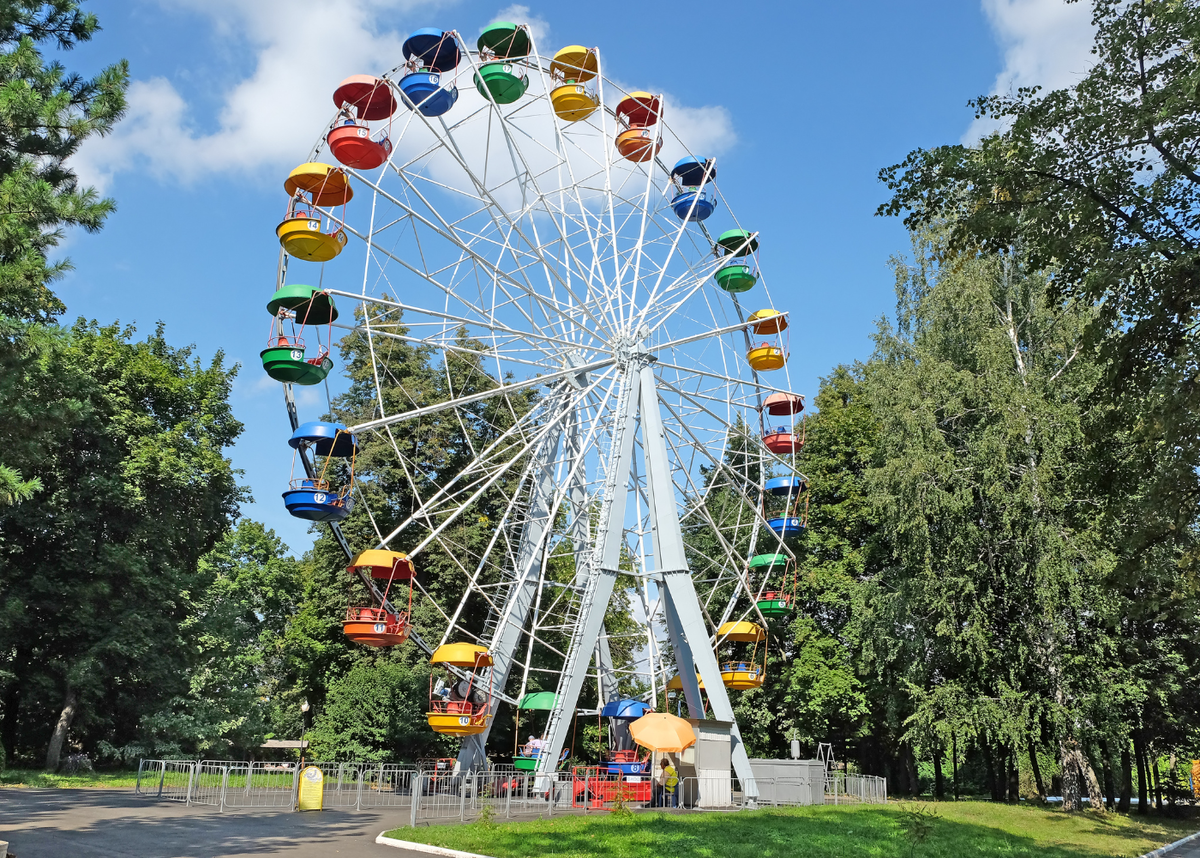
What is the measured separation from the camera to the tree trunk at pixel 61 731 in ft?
99.6

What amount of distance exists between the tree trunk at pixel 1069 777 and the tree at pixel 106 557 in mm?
30131

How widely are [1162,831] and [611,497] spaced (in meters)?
16.9

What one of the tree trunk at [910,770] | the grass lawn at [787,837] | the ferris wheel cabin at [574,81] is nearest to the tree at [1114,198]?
the grass lawn at [787,837]

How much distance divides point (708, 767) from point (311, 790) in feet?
30.1

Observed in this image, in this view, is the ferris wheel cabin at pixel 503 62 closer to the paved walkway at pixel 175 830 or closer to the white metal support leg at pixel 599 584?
the white metal support leg at pixel 599 584

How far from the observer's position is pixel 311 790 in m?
19.2

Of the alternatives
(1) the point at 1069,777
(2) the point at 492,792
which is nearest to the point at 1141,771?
(1) the point at 1069,777

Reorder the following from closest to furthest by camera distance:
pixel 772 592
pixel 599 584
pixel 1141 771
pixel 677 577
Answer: pixel 599 584
pixel 677 577
pixel 772 592
pixel 1141 771

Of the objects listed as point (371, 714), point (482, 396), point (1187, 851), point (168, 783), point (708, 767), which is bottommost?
point (1187, 851)

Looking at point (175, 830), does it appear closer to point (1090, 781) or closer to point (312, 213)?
point (312, 213)

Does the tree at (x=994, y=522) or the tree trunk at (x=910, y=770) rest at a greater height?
the tree at (x=994, y=522)

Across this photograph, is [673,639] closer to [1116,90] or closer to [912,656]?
[912,656]

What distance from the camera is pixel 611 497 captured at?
23.4 meters

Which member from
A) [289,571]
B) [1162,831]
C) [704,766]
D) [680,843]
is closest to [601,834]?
[680,843]
